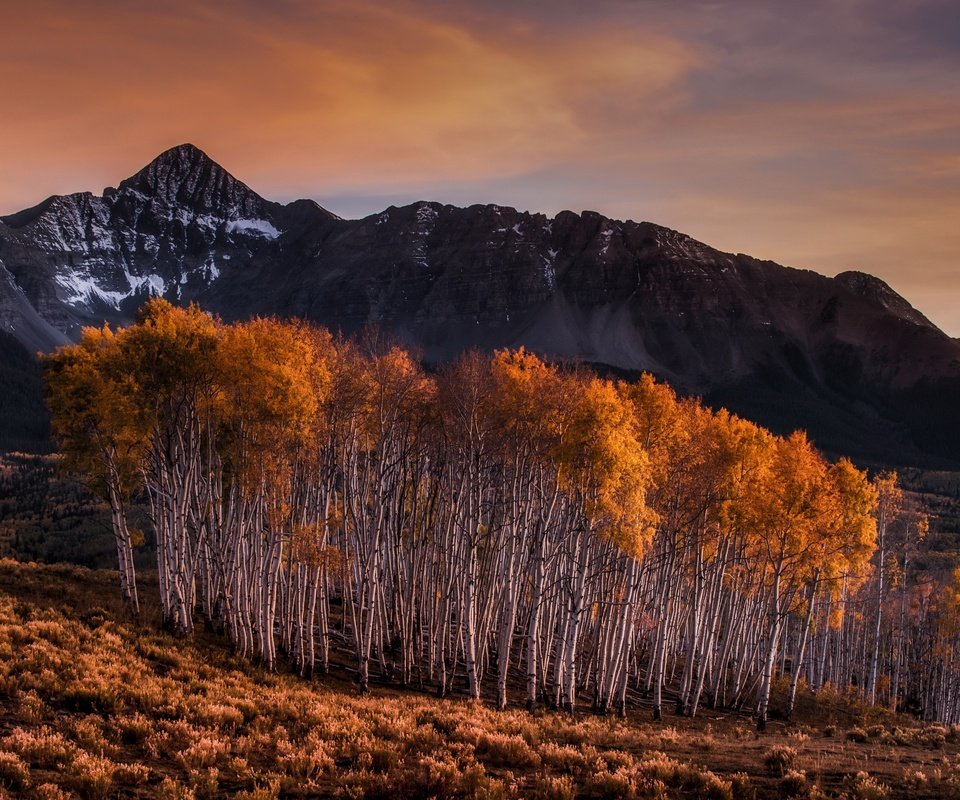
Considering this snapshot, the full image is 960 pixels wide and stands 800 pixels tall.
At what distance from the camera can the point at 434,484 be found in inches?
1469

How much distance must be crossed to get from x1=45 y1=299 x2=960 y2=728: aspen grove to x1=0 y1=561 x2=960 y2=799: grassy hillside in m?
5.43

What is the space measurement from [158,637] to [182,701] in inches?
351

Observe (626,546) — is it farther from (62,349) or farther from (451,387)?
(62,349)

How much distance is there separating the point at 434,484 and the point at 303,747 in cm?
2317

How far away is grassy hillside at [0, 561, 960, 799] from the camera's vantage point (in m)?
12.1

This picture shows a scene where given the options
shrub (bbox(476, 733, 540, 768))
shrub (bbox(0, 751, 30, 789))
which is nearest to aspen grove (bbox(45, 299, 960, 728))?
shrub (bbox(476, 733, 540, 768))

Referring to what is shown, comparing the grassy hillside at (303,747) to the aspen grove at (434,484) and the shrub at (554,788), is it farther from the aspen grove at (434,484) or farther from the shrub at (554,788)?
the aspen grove at (434,484)

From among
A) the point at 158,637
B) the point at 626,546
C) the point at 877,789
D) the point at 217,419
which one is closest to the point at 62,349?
the point at 217,419

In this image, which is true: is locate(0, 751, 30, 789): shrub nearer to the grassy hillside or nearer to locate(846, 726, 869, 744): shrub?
the grassy hillside

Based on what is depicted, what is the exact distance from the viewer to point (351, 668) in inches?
1248

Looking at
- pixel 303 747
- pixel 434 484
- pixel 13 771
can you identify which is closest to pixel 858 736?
pixel 303 747

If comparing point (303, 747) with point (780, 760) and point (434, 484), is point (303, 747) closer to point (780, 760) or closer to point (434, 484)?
point (780, 760)

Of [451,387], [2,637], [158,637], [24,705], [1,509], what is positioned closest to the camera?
[24,705]

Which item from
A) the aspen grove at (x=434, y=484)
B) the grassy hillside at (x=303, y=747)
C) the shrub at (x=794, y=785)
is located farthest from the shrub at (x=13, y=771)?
the aspen grove at (x=434, y=484)
